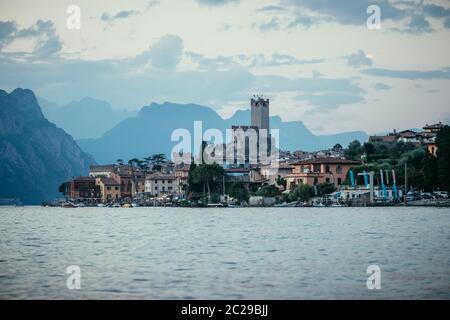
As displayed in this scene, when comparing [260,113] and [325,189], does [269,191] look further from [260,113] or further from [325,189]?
[260,113]

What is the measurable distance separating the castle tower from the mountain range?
3852 centimetres

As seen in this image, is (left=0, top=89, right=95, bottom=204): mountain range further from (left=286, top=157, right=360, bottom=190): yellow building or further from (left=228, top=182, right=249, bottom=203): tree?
(left=286, top=157, right=360, bottom=190): yellow building

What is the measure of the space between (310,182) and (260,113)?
5823 centimetres

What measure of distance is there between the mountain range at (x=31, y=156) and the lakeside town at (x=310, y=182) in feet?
85.3

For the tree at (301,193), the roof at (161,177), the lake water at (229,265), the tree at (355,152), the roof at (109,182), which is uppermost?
the tree at (355,152)

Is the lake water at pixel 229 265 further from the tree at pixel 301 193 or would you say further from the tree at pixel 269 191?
the tree at pixel 269 191

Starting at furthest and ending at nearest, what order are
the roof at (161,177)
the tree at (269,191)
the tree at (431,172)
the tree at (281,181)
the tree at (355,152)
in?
1. the roof at (161,177)
2. the tree at (355,152)
3. the tree at (281,181)
4. the tree at (269,191)
5. the tree at (431,172)

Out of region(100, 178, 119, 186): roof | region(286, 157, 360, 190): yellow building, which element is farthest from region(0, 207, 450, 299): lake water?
region(100, 178, 119, 186): roof

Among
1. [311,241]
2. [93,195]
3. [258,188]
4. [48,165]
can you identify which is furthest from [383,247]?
[48,165]

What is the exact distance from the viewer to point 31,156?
161 meters

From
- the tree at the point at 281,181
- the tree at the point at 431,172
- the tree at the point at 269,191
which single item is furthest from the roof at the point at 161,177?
the tree at the point at 431,172

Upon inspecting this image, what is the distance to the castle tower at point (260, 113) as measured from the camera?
477ft

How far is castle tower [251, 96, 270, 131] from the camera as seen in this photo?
5728 inches

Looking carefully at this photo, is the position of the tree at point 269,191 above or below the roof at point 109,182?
below
